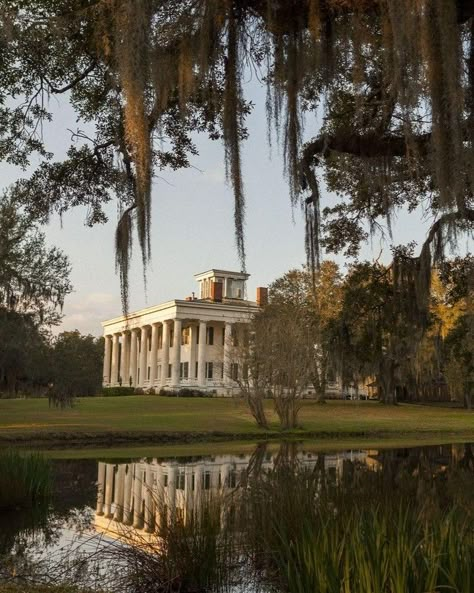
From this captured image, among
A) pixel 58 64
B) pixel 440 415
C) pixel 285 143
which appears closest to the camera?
pixel 285 143

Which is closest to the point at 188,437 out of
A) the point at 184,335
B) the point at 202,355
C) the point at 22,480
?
the point at 22,480

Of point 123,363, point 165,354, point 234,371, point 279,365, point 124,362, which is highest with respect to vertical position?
point 165,354

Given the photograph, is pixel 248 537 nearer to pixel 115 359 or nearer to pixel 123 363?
pixel 123 363

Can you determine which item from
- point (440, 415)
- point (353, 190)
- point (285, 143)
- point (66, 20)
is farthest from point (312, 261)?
Answer: point (440, 415)

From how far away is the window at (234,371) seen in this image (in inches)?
1331

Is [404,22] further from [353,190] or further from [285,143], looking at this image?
[353,190]

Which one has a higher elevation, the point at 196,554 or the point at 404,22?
the point at 404,22

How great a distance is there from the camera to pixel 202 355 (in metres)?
72.1

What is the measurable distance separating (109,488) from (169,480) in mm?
1454

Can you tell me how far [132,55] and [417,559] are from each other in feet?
12.8

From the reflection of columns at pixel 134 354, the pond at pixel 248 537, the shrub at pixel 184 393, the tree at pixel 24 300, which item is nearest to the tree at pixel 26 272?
the tree at pixel 24 300

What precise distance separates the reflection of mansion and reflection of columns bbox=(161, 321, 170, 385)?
49727mm

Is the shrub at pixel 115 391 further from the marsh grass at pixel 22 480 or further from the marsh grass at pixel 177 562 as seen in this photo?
the marsh grass at pixel 177 562

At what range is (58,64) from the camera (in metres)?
8.20
